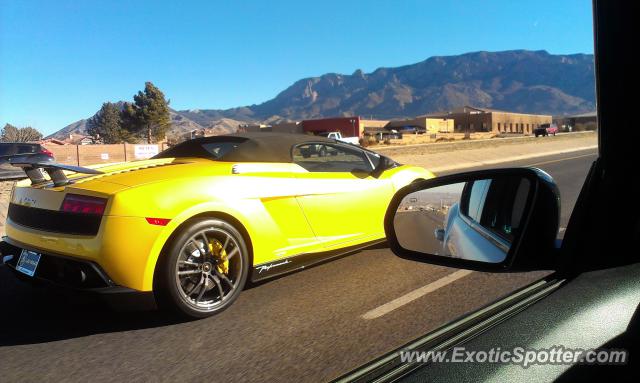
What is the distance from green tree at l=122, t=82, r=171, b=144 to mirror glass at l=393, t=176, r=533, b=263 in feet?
221

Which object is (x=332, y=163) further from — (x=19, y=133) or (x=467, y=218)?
(x=19, y=133)

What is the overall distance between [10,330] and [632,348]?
384 centimetres

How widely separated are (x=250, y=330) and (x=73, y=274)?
1313mm

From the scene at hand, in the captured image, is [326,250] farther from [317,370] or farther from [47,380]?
[47,380]

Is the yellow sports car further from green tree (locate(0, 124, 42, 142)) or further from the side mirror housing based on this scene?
green tree (locate(0, 124, 42, 142))

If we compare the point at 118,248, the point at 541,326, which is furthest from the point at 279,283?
the point at 541,326

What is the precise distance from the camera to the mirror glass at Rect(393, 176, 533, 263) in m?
1.84

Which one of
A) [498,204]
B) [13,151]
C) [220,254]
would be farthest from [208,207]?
[13,151]

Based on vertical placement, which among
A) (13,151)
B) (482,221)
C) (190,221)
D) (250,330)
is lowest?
(250,330)

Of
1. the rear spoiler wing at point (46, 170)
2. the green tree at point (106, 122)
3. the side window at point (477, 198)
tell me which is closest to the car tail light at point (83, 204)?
the rear spoiler wing at point (46, 170)

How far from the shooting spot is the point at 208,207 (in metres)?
3.76

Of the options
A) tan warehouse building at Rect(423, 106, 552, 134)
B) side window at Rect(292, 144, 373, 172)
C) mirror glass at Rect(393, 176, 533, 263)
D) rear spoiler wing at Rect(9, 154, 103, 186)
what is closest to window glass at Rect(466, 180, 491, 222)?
mirror glass at Rect(393, 176, 533, 263)

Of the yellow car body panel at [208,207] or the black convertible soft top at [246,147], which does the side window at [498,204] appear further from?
the black convertible soft top at [246,147]

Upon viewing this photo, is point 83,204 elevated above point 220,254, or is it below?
above
